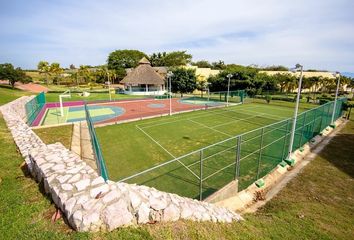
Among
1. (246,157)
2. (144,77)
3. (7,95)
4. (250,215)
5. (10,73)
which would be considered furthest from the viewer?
(144,77)

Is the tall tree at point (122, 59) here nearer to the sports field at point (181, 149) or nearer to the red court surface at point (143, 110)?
the red court surface at point (143, 110)

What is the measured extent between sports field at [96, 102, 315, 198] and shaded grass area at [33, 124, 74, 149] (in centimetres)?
207

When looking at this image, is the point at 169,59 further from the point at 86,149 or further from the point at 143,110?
the point at 86,149

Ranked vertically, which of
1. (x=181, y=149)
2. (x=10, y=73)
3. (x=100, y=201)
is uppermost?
(x=10, y=73)

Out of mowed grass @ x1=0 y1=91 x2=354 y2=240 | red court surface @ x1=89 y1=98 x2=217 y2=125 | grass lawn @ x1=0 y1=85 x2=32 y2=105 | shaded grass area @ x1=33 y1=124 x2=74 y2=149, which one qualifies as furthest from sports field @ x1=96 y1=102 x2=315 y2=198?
grass lawn @ x1=0 y1=85 x2=32 y2=105

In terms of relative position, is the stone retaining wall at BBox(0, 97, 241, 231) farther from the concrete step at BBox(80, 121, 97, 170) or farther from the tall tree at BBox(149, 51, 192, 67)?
the tall tree at BBox(149, 51, 192, 67)

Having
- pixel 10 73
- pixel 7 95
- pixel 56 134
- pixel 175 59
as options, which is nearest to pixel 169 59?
pixel 175 59

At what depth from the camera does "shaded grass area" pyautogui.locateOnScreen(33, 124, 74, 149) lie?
11.3 m

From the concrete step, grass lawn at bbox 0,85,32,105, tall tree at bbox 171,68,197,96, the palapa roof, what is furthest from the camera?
the palapa roof

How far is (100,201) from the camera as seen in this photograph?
11.9 ft

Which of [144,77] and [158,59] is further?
[158,59]

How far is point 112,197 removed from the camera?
3742 mm

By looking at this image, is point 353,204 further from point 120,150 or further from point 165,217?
point 120,150

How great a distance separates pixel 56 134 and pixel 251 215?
12.4 meters
